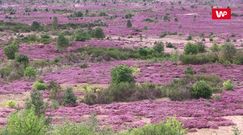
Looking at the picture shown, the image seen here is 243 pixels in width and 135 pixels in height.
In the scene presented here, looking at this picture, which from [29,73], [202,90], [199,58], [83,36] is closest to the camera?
[202,90]

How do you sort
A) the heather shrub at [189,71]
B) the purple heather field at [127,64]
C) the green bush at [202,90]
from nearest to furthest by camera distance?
1. the purple heather field at [127,64]
2. the green bush at [202,90]
3. the heather shrub at [189,71]

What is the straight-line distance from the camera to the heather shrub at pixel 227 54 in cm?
5275

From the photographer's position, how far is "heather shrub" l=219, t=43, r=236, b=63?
52.8 m

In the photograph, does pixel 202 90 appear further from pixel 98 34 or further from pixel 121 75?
pixel 98 34

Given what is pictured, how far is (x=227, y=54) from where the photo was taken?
5319cm

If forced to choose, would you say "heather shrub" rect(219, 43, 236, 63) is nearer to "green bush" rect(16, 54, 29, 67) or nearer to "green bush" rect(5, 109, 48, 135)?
"green bush" rect(16, 54, 29, 67)

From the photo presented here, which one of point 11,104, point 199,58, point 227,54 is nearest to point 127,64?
point 199,58

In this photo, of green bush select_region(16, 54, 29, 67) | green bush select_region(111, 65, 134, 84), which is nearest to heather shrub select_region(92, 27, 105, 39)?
green bush select_region(16, 54, 29, 67)

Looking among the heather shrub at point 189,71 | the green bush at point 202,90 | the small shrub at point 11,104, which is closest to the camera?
the small shrub at point 11,104

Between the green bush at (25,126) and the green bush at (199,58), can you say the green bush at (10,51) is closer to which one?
the green bush at (199,58)

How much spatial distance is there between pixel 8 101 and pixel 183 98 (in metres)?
11.4

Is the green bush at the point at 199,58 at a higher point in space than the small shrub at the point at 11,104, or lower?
lower

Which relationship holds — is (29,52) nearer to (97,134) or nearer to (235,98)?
(235,98)

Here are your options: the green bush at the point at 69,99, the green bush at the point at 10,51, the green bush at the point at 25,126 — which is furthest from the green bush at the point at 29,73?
the green bush at the point at 25,126
